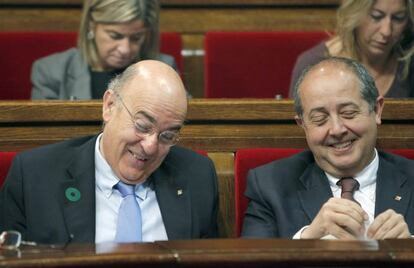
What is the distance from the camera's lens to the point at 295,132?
1818 millimetres

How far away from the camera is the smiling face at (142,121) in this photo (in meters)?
1.56

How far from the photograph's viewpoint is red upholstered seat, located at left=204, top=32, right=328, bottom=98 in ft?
7.60

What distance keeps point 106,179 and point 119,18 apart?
2.04 feet

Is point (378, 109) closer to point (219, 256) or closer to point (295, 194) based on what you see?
point (295, 194)

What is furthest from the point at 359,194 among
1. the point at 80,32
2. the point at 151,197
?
the point at 80,32

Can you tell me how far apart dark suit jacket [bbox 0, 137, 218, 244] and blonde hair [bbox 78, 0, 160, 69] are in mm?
540

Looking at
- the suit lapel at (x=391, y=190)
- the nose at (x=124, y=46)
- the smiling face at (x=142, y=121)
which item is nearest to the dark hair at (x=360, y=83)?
the suit lapel at (x=391, y=190)

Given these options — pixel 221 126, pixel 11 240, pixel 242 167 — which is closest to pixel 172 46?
pixel 221 126

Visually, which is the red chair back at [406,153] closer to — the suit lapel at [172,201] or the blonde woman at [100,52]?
the suit lapel at [172,201]

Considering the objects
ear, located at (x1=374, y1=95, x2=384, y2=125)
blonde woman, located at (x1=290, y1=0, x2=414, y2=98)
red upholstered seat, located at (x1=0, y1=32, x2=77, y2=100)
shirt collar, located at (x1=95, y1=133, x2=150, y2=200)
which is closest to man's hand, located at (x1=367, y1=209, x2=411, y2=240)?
ear, located at (x1=374, y1=95, x2=384, y2=125)

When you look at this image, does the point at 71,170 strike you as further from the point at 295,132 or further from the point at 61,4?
the point at 61,4

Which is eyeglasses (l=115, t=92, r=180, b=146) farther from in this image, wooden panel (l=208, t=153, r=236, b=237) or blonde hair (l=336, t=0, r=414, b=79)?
blonde hair (l=336, t=0, r=414, b=79)

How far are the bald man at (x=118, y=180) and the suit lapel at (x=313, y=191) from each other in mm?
143

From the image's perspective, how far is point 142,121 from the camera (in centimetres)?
156
